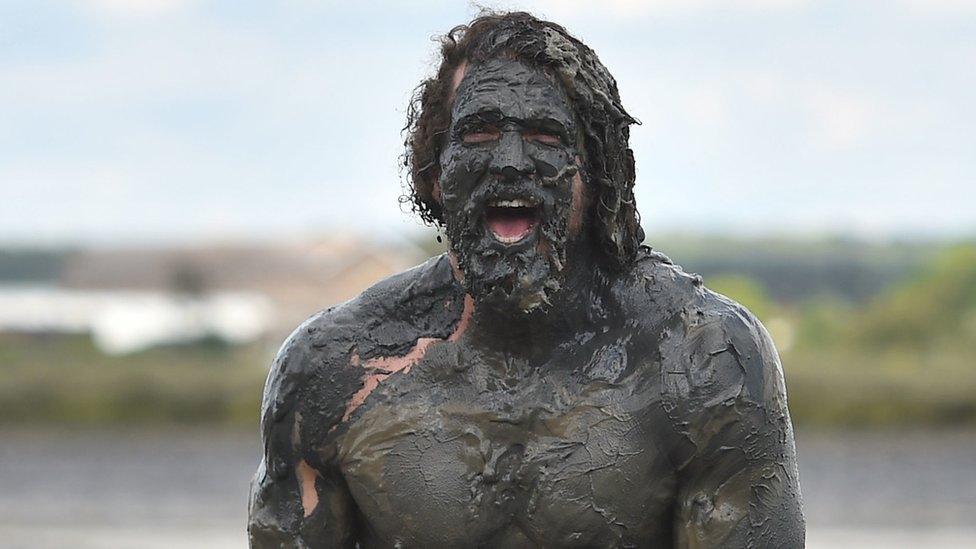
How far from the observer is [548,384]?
13.1ft

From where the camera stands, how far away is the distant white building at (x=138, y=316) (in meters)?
27.2

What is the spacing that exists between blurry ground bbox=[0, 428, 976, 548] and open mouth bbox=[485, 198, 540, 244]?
1422cm

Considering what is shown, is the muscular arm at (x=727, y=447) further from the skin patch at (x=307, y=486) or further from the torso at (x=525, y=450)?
the skin patch at (x=307, y=486)

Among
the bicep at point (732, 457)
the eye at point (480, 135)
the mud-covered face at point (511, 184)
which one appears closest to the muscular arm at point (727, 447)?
the bicep at point (732, 457)

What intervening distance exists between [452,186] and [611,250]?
418mm

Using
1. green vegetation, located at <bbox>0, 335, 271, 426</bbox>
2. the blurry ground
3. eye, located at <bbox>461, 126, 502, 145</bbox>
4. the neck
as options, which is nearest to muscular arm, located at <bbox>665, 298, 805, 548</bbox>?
the neck

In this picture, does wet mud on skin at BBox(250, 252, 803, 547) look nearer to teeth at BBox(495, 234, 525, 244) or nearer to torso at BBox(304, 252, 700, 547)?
torso at BBox(304, 252, 700, 547)

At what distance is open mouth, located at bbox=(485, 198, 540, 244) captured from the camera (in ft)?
12.4

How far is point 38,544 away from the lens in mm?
18500

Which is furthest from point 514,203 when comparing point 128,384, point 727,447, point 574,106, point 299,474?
point 128,384

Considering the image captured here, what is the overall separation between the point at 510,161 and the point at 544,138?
135 mm

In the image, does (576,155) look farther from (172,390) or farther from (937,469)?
(172,390)

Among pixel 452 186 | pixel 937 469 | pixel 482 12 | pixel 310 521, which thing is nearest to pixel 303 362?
pixel 310 521

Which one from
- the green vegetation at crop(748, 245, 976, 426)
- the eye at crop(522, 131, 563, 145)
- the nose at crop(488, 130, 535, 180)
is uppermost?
the green vegetation at crop(748, 245, 976, 426)
